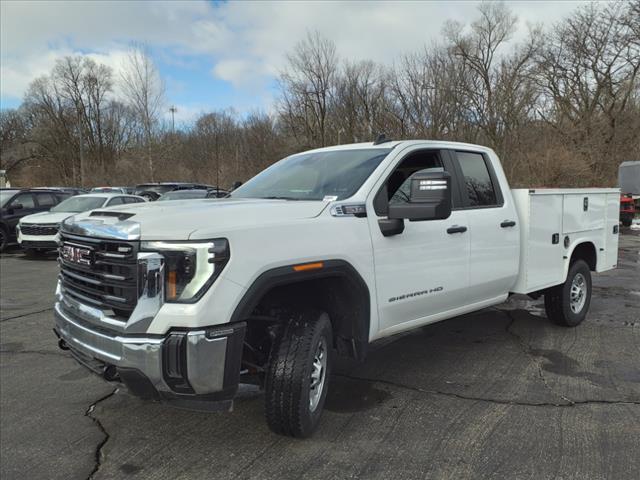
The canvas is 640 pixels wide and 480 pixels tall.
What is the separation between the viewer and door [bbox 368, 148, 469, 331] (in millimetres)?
3693

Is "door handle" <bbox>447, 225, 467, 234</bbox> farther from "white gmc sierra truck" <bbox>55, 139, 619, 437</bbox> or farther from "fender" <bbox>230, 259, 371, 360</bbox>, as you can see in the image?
"fender" <bbox>230, 259, 371, 360</bbox>

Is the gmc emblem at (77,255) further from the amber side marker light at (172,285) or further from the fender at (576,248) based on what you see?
the fender at (576,248)

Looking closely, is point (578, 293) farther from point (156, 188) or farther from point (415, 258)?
point (156, 188)

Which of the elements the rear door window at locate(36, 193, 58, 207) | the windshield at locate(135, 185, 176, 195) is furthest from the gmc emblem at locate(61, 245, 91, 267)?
the windshield at locate(135, 185, 176, 195)

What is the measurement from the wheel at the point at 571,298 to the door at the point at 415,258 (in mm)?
2022

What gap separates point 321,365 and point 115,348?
4.32 ft

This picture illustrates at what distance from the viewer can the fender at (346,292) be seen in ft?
9.20

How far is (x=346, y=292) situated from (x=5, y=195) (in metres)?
14.9

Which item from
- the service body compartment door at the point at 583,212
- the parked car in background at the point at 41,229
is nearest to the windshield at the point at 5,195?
the parked car in background at the point at 41,229

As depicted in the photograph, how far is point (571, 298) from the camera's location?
19.8 feet

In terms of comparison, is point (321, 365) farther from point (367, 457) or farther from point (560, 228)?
point (560, 228)

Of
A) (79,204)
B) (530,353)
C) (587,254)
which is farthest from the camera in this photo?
(79,204)

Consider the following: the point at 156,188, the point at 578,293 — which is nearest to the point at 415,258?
the point at 578,293

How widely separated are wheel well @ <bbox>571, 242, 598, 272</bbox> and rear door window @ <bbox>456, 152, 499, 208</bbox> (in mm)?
1841
